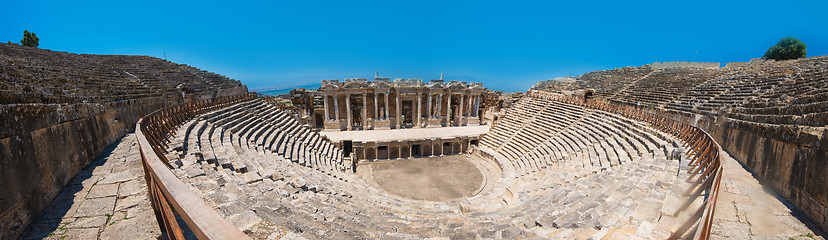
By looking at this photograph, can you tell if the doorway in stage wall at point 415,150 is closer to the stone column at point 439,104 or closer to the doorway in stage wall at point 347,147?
the doorway in stage wall at point 347,147

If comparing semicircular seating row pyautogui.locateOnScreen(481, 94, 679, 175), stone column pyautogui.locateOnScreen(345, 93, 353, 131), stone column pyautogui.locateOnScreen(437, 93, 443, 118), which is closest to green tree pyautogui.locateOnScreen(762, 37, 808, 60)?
semicircular seating row pyautogui.locateOnScreen(481, 94, 679, 175)

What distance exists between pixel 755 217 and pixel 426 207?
25.7ft

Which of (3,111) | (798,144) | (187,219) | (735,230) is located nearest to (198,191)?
(3,111)

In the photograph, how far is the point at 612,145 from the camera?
13.7 m

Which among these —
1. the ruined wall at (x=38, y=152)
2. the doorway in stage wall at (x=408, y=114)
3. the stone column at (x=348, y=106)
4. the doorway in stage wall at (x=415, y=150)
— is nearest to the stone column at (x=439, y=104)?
the doorway in stage wall at (x=408, y=114)

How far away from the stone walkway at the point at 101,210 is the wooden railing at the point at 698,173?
7.04 metres

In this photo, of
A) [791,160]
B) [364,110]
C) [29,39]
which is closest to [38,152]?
[791,160]

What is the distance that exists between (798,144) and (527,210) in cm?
607

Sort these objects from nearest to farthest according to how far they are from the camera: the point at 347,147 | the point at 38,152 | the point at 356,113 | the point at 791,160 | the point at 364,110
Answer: the point at 38,152, the point at 791,160, the point at 347,147, the point at 364,110, the point at 356,113

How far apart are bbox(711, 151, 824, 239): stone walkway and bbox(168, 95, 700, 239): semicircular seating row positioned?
26.6 inches

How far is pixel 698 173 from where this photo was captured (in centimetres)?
777

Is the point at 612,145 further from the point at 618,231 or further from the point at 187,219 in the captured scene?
the point at 187,219

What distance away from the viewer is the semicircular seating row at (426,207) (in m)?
5.38

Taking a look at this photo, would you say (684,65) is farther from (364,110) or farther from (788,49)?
(364,110)
